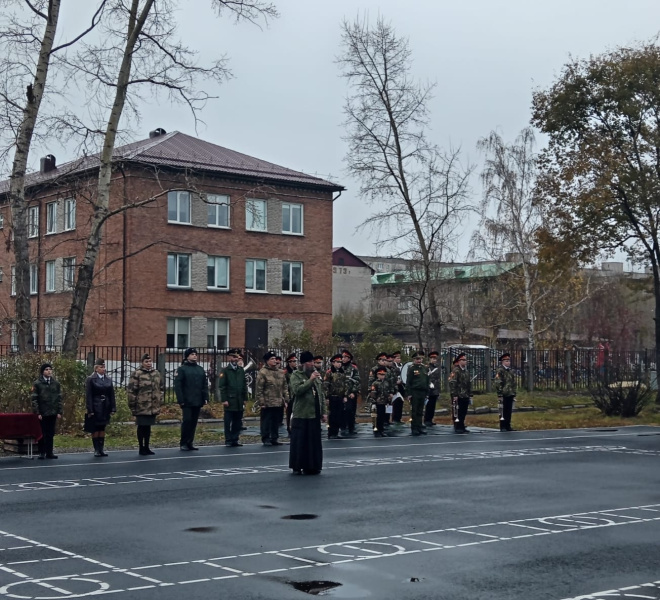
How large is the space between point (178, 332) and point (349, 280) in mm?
52472

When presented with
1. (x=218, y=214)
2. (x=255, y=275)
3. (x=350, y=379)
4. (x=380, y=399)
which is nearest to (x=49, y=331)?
(x=218, y=214)

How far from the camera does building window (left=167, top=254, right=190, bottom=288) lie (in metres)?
51.7

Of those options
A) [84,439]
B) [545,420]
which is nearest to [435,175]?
[545,420]

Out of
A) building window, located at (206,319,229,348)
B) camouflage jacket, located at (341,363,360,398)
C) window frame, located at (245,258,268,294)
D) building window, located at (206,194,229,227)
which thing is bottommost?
camouflage jacket, located at (341,363,360,398)

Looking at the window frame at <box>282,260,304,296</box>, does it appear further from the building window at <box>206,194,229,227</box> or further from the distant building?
the distant building

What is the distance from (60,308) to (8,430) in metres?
34.6

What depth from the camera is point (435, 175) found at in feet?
148

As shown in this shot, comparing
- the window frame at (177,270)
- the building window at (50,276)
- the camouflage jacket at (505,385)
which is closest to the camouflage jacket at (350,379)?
the camouflage jacket at (505,385)

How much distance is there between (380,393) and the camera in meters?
25.8

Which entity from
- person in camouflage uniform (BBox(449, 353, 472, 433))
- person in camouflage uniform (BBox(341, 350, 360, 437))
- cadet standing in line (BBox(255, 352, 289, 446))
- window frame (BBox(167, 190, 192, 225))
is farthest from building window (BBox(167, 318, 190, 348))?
cadet standing in line (BBox(255, 352, 289, 446))

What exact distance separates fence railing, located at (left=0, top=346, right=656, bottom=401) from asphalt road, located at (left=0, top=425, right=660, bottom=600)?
45.7 ft

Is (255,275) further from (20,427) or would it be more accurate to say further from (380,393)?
(20,427)

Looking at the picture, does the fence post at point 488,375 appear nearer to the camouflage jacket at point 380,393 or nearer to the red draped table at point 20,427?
the camouflage jacket at point 380,393

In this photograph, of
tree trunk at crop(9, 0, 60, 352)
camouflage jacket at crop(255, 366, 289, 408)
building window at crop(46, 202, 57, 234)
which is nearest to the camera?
camouflage jacket at crop(255, 366, 289, 408)
